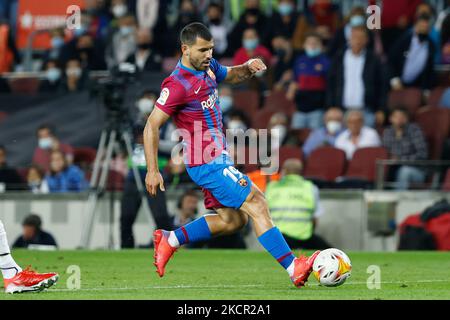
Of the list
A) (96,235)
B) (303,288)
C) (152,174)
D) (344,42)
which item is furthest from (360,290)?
(344,42)

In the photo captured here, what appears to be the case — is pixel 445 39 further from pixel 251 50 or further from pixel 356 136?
pixel 251 50

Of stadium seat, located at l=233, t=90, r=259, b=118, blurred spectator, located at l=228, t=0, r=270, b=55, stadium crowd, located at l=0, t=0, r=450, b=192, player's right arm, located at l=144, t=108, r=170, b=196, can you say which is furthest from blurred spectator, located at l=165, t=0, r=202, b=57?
player's right arm, located at l=144, t=108, r=170, b=196

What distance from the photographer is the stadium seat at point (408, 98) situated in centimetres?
2017

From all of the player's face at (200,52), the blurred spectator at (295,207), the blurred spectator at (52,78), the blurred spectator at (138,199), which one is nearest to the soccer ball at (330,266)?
the player's face at (200,52)

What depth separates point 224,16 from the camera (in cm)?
2416

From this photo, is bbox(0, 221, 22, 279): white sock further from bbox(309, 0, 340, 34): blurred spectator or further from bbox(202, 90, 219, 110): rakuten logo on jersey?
bbox(309, 0, 340, 34): blurred spectator

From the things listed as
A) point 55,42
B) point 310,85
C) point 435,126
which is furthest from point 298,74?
point 55,42

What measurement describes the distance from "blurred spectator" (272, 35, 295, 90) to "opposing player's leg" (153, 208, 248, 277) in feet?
33.2

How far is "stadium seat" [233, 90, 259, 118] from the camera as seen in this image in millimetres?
21406

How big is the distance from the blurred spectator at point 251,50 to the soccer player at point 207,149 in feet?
34.0

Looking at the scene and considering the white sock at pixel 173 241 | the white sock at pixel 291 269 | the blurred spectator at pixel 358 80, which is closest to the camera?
the white sock at pixel 291 269

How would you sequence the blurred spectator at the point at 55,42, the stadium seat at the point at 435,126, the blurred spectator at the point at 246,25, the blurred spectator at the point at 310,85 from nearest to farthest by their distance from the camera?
the stadium seat at the point at 435,126 < the blurred spectator at the point at 310,85 < the blurred spectator at the point at 246,25 < the blurred spectator at the point at 55,42

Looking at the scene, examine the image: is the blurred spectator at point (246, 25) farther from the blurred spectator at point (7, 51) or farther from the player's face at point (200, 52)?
the player's face at point (200, 52)

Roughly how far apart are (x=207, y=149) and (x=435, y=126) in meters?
8.87
